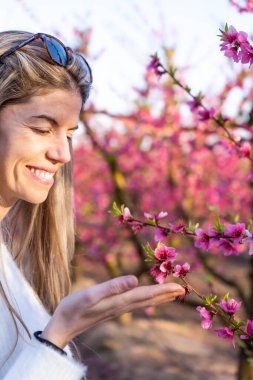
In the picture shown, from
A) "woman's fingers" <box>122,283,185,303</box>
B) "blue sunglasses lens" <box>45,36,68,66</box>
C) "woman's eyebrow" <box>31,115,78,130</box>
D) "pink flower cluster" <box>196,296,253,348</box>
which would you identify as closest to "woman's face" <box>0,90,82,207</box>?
"woman's eyebrow" <box>31,115,78,130</box>

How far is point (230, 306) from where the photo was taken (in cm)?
158

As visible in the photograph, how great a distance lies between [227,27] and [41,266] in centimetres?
126

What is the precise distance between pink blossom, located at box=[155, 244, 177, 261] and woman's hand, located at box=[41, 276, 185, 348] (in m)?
0.07

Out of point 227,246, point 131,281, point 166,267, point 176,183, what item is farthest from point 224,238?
point 176,183

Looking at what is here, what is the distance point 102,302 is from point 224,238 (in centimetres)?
41

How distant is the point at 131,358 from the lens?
20.9 ft

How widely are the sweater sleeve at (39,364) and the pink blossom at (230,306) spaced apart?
46cm

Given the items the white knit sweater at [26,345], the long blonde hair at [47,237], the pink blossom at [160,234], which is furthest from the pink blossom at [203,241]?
the long blonde hair at [47,237]

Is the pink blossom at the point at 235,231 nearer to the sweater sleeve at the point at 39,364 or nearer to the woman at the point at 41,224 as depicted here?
the woman at the point at 41,224

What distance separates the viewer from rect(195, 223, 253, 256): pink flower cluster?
5.41ft

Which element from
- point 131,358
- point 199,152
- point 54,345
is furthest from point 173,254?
point 199,152

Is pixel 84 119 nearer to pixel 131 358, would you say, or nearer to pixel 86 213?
pixel 131 358

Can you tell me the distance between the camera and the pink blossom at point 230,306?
1.57m

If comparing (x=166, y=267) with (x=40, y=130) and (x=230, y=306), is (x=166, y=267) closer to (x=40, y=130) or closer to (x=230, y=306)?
(x=230, y=306)
